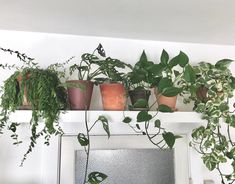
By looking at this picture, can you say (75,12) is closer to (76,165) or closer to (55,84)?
(55,84)

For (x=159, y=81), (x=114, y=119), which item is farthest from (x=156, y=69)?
(x=114, y=119)

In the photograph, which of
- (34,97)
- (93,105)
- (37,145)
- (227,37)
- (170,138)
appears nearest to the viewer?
(34,97)

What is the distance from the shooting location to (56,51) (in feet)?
5.72

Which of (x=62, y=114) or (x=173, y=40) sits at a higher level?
(x=173, y=40)

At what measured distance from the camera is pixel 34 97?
1.37 m

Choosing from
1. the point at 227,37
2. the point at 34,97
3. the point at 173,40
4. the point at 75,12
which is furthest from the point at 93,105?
the point at 227,37

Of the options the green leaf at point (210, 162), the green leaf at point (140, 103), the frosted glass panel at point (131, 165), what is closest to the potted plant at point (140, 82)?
the green leaf at point (140, 103)

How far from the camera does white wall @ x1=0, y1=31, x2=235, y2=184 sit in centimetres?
158

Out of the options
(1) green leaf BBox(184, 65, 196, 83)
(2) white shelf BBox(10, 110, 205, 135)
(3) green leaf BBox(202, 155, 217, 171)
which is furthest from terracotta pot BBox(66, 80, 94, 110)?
(3) green leaf BBox(202, 155, 217, 171)

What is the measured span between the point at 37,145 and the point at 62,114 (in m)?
0.35

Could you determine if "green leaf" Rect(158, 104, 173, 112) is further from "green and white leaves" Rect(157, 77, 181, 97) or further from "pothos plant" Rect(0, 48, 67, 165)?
"pothos plant" Rect(0, 48, 67, 165)

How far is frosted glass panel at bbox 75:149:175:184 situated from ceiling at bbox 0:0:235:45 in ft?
2.60

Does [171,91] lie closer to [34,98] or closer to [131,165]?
[131,165]

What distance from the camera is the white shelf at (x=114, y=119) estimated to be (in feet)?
4.66
